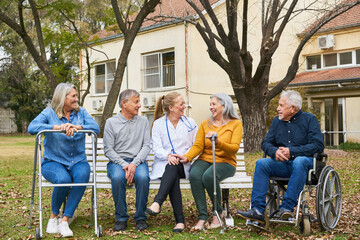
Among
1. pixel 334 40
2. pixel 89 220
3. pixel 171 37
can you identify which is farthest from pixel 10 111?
pixel 89 220

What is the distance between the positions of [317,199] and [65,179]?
8.58 ft

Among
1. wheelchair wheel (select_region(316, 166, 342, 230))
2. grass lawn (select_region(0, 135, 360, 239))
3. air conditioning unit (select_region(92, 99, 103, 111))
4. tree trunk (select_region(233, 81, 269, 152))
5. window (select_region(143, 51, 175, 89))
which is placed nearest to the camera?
wheelchair wheel (select_region(316, 166, 342, 230))

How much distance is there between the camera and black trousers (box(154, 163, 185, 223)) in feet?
16.3

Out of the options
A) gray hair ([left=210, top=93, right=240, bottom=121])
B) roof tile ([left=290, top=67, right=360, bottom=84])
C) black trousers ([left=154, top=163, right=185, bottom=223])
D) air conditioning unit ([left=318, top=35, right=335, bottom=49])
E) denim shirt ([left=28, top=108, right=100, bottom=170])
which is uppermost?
air conditioning unit ([left=318, top=35, right=335, bottom=49])

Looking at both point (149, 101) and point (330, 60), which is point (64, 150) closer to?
point (149, 101)

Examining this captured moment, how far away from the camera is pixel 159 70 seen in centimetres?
2175

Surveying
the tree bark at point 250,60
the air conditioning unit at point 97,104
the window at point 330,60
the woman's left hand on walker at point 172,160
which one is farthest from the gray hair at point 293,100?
the air conditioning unit at point 97,104

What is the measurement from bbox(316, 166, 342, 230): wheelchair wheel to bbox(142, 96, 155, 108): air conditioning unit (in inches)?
664

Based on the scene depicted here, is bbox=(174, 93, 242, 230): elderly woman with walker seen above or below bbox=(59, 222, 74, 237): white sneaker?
above

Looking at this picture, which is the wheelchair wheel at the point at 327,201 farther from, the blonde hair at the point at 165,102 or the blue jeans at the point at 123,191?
the blonde hair at the point at 165,102

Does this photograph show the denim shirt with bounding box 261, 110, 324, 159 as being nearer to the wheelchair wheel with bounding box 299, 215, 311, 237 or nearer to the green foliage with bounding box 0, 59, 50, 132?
the wheelchair wheel with bounding box 299, 215, 311, 237

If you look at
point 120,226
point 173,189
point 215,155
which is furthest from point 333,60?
point 120,226

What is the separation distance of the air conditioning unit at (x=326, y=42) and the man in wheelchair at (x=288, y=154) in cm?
1739

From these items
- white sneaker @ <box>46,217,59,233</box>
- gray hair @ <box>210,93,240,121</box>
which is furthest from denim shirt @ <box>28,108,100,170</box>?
gray hair @ <box>210,93,240,121</box>
